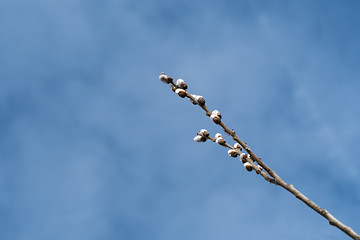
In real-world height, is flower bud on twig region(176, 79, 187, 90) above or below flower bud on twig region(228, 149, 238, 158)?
above

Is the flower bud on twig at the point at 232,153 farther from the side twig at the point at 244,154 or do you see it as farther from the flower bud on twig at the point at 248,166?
the flower bud on twig at the point at 248,166

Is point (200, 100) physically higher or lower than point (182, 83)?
lower

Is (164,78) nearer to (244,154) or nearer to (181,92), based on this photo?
(181,92)

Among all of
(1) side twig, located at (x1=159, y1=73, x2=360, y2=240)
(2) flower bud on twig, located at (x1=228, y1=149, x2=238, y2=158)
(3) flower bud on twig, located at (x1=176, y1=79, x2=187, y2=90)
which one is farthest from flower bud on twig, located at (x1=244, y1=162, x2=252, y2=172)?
(3) flower bud on twig, located at (x1=176, y1=79, x2=187, y2=90)

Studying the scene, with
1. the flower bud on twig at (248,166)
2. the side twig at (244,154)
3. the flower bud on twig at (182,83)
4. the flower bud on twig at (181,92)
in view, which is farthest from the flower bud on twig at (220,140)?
the flower bud on twig at (182,83)

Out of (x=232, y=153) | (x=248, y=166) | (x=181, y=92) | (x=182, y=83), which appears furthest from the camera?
(x=182, y=83)

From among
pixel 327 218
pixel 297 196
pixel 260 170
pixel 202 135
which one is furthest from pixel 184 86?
A: pixel 327 218

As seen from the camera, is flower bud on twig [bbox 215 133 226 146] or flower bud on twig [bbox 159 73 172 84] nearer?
flower bud on twig [bbox 215 133 226 146]

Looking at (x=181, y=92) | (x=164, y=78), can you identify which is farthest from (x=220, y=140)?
(x=164, y=78)

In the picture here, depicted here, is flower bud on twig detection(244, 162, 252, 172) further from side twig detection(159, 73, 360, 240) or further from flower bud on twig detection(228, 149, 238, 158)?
flower bud on twig detection(228, 149, 238, 158)
